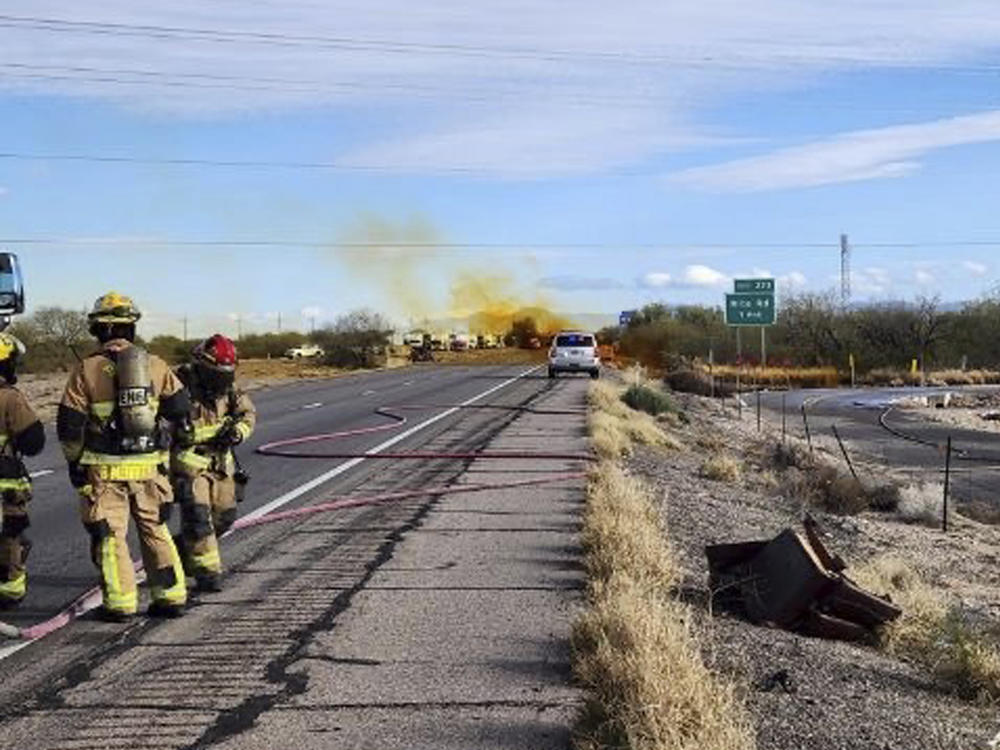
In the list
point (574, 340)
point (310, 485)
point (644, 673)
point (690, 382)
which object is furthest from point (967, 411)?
point (644, 673)

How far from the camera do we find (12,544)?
301 inches

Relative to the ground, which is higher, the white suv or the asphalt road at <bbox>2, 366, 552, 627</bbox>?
the white suv

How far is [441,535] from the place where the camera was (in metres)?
10.6

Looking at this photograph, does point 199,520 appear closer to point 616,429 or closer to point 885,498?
point 885,498

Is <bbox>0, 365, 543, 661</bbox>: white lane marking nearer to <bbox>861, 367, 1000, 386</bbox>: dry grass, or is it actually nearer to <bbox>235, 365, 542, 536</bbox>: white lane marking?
<bbox>235, 365, 542, 536</bbox>: white lane marking

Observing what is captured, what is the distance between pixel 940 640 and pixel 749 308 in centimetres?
3689

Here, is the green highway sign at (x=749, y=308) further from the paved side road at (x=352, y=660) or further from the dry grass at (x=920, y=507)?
the paved side road at (x=352, y=660)

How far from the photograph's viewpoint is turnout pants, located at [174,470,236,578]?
26.7ft

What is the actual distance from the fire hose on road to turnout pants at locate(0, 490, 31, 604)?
328mm

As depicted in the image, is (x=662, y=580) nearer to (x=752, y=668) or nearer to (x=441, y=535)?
(x=752, y=668)

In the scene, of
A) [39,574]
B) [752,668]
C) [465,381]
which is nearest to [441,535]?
[39,574]

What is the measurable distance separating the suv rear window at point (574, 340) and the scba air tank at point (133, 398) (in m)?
40.7

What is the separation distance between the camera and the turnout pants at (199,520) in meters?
8.15

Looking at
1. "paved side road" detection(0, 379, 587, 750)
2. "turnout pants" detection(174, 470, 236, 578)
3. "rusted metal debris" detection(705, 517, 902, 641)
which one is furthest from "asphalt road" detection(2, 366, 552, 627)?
"rusted metal debris" detection(705, 517, 902, 641)
